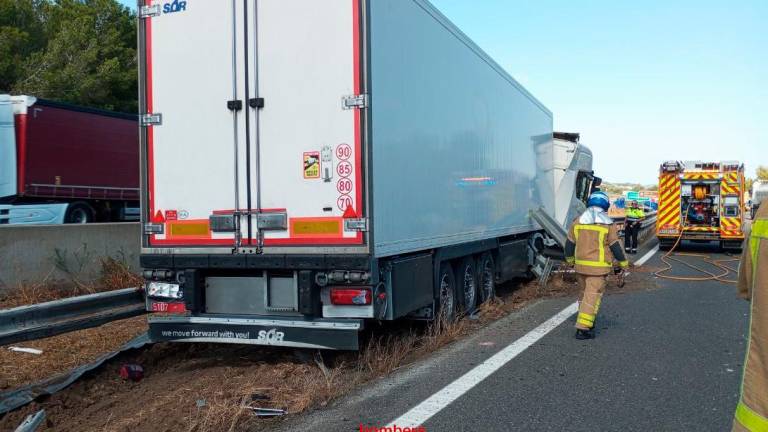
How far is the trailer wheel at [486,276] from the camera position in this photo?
9062 mm

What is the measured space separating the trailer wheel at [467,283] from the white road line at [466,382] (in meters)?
1.01

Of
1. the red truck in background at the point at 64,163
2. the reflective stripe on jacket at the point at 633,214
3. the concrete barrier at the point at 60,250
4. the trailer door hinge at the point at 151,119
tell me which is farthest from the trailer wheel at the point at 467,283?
the reflective stripe on jacket at the point at 633,214

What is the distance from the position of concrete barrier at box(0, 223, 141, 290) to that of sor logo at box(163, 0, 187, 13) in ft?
13.6

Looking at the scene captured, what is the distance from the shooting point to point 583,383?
5430mm

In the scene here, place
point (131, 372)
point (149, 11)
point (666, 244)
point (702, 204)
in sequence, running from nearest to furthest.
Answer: point (131, 372) < point (149, 11) < point (702, 204) < point (666, 244)

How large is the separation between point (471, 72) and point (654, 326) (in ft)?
12.5

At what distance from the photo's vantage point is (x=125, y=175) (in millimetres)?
18391

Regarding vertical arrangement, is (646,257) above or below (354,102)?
below

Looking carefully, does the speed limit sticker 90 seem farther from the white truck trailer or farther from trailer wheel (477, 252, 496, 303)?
trailer wheel (477, 252, 496, 303)

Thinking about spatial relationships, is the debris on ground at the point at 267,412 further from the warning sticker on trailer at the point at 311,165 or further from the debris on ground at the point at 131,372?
the warning sticker on trailer at the point at 311,165

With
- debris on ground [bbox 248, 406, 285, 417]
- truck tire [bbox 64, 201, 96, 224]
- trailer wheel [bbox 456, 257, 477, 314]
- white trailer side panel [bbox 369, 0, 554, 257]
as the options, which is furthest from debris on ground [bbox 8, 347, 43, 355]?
truck tire [bbox 64, 201, 96, 224]

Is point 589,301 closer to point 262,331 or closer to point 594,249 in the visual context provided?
point 594,249

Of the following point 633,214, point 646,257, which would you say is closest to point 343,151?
point 646,257

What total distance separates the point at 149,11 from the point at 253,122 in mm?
1574
